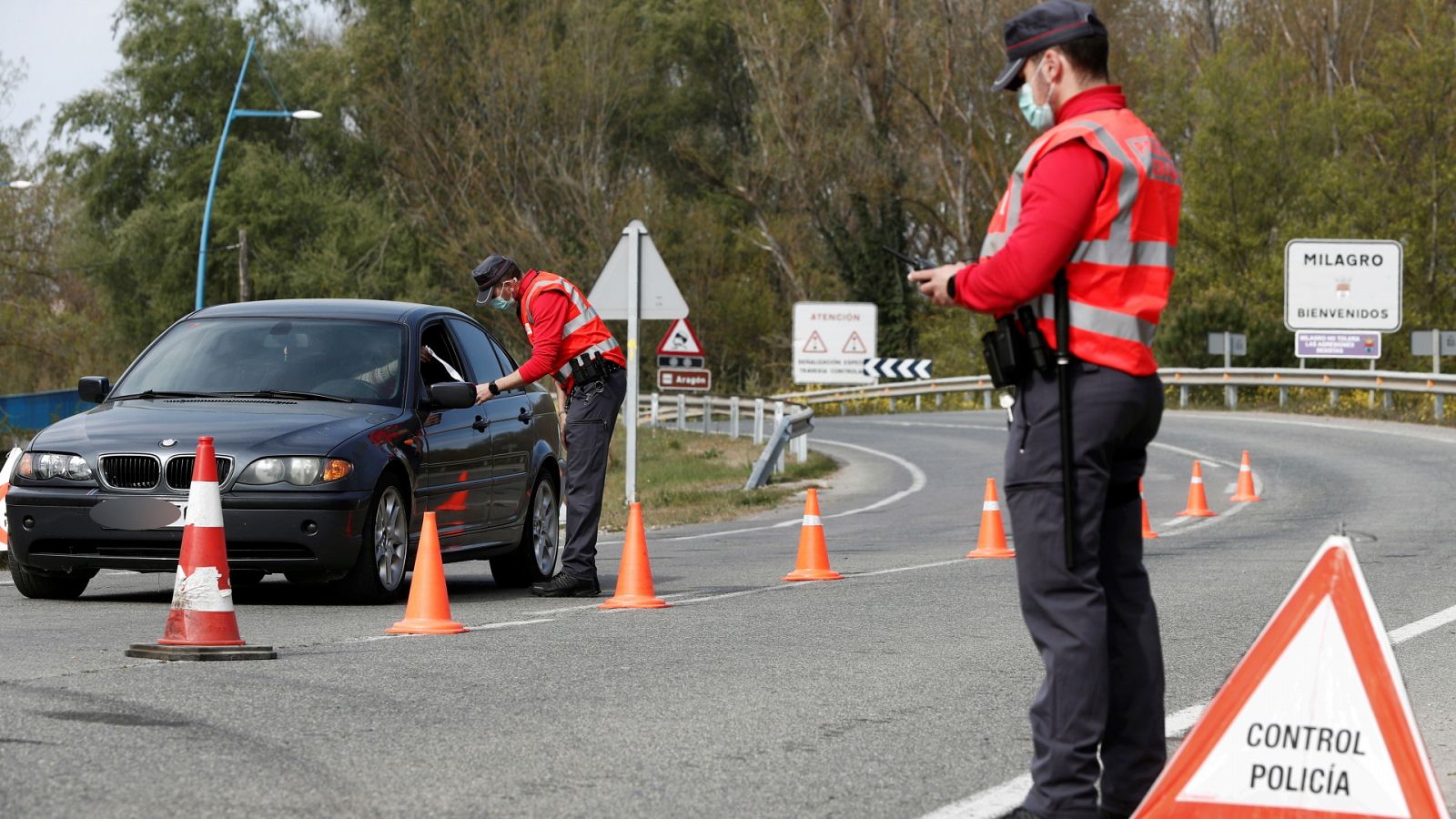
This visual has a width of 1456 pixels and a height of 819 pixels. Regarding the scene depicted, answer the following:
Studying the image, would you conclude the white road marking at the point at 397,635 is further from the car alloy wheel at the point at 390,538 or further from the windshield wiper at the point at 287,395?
the windshield wiper at the point at 287,395

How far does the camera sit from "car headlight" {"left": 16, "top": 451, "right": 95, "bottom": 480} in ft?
33.3

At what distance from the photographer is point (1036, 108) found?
4.83 m

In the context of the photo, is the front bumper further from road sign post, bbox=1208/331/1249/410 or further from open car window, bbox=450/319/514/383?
road sign post, bbox=1208/331/1249/410

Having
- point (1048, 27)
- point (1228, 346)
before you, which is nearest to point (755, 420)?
point (1228, 346)

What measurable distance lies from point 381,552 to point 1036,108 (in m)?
6.39

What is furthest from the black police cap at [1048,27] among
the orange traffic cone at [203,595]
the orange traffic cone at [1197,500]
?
the orange traffic cone at [1197,500]

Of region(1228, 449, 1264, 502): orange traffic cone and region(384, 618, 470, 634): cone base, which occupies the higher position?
region(384, 618, 470, 634): cone base

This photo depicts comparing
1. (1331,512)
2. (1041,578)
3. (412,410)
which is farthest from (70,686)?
(1331,512)

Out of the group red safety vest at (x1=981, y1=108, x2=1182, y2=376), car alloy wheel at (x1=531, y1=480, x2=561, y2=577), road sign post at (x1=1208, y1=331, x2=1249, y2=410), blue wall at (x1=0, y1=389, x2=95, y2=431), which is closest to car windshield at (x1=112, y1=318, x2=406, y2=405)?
car alloy wheel at (x1=531, y1=480, x2=561, y2=577)

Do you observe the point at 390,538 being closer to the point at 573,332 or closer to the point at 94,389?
the point at 573,332

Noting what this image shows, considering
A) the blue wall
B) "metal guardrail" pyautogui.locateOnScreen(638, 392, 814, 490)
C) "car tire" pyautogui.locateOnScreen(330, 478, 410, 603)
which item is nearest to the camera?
"car tire" pyautogui.locateOnScreen(330, 478, 410, 603)

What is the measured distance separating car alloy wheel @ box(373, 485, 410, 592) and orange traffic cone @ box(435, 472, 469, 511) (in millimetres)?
355

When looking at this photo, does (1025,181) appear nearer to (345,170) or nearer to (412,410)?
(412,410)

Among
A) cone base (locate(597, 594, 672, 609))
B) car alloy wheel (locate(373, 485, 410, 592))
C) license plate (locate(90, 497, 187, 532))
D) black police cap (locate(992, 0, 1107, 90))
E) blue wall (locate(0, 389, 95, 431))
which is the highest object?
black police cap (locate(992, 0, 1107, 90))
